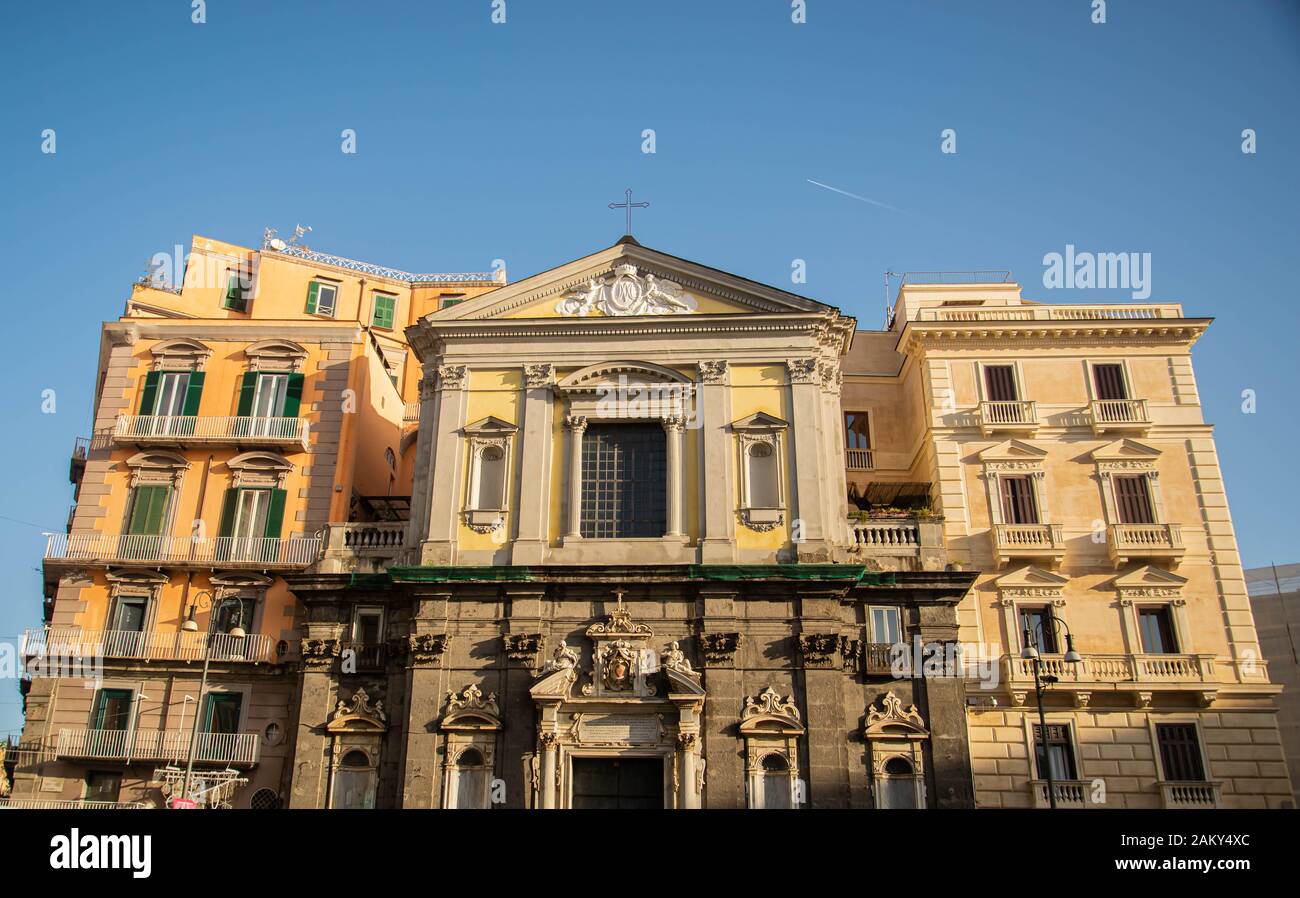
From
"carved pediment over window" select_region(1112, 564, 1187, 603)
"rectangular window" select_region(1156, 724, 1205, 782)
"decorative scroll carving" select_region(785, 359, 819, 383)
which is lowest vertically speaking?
"rectangular window" select_region(1156, 724, 1205, 782)

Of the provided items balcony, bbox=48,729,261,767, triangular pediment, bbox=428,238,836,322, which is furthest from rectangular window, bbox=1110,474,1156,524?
balcony, bbox=48,729,261,767

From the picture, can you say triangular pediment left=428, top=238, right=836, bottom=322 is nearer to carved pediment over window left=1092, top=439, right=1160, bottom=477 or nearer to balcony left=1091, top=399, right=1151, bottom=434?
balcony left=1091, top=399, right=1151, bottom=434

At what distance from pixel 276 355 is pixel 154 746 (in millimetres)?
11841

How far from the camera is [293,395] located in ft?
108

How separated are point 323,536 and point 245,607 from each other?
2.91 metres

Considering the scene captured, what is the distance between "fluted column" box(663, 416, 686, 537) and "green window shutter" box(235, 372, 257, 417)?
12798 millimetres

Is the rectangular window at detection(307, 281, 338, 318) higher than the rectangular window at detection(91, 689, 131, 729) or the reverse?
higher

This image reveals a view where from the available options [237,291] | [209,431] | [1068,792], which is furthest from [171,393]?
[1068,792]

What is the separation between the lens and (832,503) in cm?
2911

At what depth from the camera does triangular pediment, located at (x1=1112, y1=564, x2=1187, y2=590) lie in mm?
29922

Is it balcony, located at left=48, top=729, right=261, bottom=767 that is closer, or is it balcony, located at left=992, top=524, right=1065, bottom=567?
balcony, located at left=48, top=729, right=261, bottom=767

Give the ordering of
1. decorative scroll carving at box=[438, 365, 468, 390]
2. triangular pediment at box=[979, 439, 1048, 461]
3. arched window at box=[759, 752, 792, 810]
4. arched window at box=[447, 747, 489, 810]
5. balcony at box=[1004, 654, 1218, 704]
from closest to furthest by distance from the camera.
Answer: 1. arched window at box=[759, 752, 792, 810]
2. arched window at box=[447, 747, 489, 810]
3. balcony at box=[1004, 654, 1218, 704]
4. decorative scroll carving at box=[438, 365, 468, 390]
5. triangular pediment at box=[979, 439, 1048, 461]
